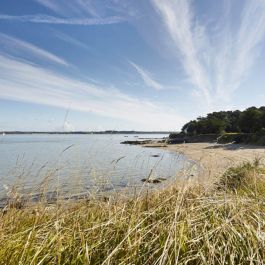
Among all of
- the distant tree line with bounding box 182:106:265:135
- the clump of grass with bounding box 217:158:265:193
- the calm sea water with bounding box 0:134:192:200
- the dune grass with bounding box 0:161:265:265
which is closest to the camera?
the dune grass with bounding box 0:161:265:265

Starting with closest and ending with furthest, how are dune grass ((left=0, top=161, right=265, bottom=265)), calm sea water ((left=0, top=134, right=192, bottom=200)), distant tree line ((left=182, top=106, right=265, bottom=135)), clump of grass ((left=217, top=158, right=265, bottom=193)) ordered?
1. dune grass ((left=0, top=161, right=265, bottom=265))
2. clump of grass ((left=217, top=158, right=265, bottom=193))
3. calm sea water ((left=0, top=134, right=192, bottom=200))
4. distant tree line ((left=182, top=106, right=265, bottom=135))

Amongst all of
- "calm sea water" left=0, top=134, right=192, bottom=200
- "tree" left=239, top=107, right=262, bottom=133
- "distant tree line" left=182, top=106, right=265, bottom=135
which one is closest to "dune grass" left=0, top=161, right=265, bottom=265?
"calm sea water" left=0, top=134, right=192, bottom=200

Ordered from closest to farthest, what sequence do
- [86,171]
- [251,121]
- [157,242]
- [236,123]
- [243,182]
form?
[157,242] → [243,182] → [86,171] → [251,121] → [236,123]

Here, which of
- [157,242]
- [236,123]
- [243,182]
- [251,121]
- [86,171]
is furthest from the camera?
[236,123]

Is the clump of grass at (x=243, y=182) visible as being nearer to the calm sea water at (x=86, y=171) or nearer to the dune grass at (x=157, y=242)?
the calm sea water at (x=86, y=171)

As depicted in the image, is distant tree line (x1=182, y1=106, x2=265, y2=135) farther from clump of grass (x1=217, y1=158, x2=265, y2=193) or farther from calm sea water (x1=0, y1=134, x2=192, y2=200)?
clump of grass (x1=217, y1=158, x2=265, y2=193)

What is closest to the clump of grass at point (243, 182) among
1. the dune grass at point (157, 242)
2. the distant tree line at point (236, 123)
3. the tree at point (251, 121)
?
the dune grass at point (157, 242)

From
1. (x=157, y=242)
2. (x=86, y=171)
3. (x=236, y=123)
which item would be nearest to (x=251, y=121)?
(x=236, y=123)

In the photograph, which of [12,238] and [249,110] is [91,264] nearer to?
[12,238]

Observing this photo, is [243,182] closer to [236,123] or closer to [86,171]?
[86,171]

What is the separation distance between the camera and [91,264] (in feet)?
8.80

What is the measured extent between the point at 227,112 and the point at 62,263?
129m

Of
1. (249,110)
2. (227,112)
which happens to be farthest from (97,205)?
(227,112)

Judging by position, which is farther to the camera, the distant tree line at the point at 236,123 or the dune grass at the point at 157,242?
the distant tree line at the point at 236,123
